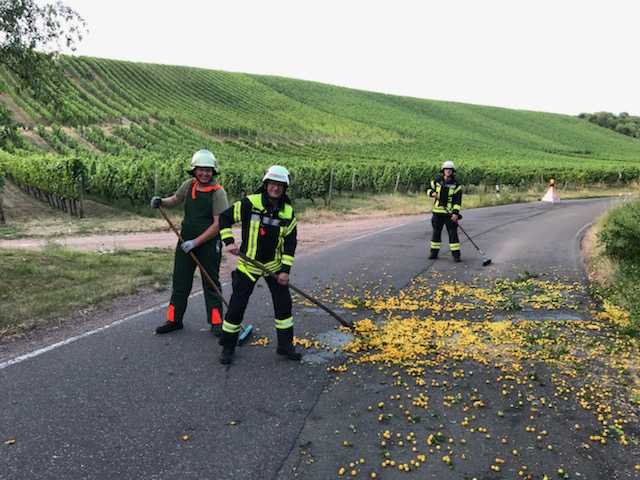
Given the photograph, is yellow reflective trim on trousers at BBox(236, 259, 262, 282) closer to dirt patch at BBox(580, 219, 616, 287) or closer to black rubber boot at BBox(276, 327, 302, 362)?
black rubber boot at BBox(276, 327, 302, 362)

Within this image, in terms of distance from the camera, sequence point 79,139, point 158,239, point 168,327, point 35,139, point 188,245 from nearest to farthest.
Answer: point 188,245 < point 168,327 < point 158,239 < point 35,139 < point 79,139

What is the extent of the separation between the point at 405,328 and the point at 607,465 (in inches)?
131

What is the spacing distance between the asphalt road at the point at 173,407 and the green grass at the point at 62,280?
135cm

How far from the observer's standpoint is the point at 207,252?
7184 mm

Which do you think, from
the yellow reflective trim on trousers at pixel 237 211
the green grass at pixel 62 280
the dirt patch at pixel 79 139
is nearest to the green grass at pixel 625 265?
the yellow reflective trim on trousers at pixel 237 211

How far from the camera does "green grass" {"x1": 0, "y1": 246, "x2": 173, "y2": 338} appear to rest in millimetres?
7845

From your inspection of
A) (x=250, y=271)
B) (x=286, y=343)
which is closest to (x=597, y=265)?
(x=286, y=343)

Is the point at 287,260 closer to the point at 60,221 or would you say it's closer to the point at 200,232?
the point at 200,232

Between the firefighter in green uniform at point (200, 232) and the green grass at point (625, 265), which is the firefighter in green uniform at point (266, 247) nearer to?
the firefighter in green uniform at point (200, 232)

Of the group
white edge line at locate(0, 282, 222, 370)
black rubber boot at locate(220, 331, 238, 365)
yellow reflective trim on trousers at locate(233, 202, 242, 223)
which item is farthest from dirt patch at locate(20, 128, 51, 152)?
black rubber boot at locate(220, 331, 238, 365)

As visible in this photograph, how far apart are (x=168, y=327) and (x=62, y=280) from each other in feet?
13.4

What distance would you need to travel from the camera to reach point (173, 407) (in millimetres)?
4961

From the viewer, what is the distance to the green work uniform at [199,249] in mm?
6969

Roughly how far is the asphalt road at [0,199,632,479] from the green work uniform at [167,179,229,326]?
32 cm
